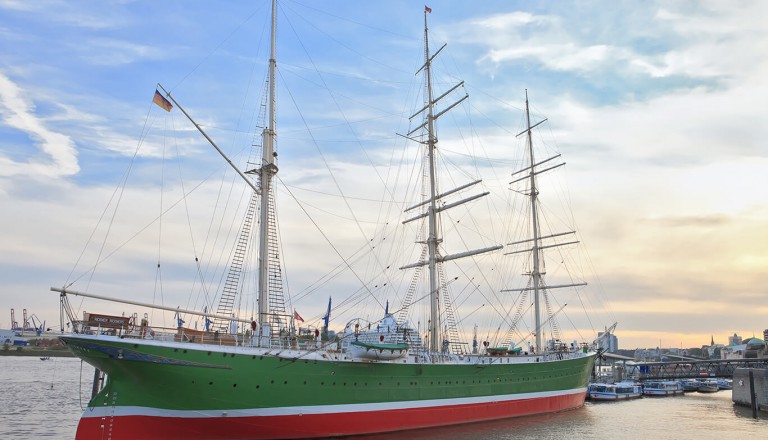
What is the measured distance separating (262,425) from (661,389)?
204 ft

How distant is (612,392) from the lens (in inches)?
2335

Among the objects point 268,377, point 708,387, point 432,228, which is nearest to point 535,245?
point 432,228

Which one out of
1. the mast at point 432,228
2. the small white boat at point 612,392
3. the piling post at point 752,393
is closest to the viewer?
the mast at point 432,228

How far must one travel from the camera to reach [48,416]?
3484cm

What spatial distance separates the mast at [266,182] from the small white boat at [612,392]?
45503 mm

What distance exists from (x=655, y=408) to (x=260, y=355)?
41.9 m

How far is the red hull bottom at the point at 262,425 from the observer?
2169cm

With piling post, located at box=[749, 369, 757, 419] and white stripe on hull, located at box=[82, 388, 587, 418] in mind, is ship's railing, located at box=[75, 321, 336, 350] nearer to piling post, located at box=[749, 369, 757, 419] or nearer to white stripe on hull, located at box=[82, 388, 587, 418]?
white stripe on hull, located at box=[82, 388, 587, 418]

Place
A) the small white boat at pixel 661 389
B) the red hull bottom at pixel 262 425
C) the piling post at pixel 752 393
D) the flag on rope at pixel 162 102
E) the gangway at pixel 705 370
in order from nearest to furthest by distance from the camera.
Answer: the red hull bottom at pixel 262 425, the flag on rope at pixel 162 102, the piling post at pixel 752 393, the small white boat at pixel 661 389, the gangway at pixel 705 370

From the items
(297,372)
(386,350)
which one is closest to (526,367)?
(386,350)

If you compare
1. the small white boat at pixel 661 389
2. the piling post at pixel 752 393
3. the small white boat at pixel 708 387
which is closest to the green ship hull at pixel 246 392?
the piling post at pixel 752 393

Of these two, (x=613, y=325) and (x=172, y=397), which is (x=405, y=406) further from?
(x=613, y=325)

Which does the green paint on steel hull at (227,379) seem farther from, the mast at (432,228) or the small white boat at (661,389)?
the small white boat at (661,389)

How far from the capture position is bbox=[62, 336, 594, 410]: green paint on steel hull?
2145 cm
